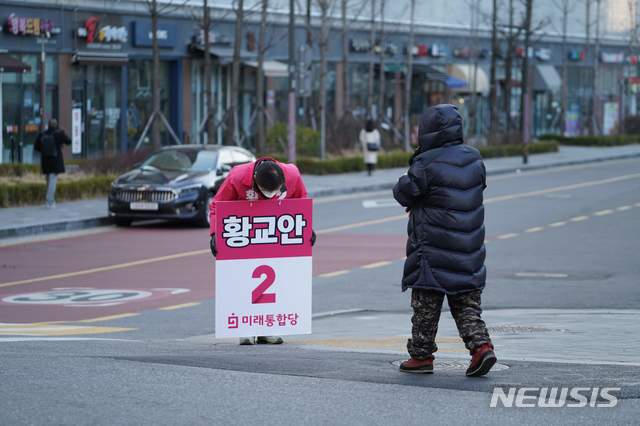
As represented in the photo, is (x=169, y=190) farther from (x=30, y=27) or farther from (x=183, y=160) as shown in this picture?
(x=30, y=27)

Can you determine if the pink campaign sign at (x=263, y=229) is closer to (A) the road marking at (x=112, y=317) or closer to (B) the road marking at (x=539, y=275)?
(A) the road marking at (x=112, y=317)

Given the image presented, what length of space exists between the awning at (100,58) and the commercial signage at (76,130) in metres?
1.60

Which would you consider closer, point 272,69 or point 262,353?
point 262,353

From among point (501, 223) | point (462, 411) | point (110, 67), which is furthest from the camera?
point (110, 67)

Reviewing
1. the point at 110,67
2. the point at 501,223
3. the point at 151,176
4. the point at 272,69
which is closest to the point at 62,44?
the point at 110,67

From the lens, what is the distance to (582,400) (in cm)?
817

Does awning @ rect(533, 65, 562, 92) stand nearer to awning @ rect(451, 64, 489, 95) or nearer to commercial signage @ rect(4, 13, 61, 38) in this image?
awning @ rect(451, 64, 489, 95)

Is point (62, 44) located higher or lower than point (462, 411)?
higher

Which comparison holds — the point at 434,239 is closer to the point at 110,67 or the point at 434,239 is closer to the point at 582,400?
the point at 582,400

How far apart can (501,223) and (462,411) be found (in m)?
18.7

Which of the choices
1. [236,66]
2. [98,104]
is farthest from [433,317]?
[98,104]

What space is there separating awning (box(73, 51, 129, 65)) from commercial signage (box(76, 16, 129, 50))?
1.00 ft

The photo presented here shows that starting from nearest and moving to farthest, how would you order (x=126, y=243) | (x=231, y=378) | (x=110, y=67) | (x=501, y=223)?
1. (x=231, y=378)
2. (x=126, y=243)
3. (x=501, y=223)
4. (x=110, y=67)

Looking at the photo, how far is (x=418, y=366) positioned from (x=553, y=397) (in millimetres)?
1170
